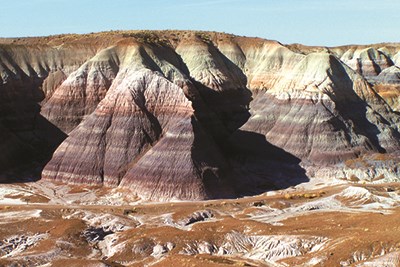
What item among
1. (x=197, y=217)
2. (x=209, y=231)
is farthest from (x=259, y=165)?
(x=209, y=231)

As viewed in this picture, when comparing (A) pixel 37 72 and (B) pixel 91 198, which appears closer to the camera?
(B) pixel 91 198

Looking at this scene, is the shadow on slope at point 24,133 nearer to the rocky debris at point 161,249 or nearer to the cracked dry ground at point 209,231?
the cracked dry ground at point 209,231

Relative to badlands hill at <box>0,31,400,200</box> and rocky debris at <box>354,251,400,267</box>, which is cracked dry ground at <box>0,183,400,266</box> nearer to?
rocky debris at <box>354,251,400,267</box>

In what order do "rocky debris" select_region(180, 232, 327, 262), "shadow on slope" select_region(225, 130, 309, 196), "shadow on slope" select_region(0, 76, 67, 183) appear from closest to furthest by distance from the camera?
"rocky debris" select_region(180, 232, 327, 262) < "shadow on slope" select_region(225, 130, 309, 196) < "shadow on slope" select_region(0, 76, 67, 183)

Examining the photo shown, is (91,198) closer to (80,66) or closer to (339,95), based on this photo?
(80,66)

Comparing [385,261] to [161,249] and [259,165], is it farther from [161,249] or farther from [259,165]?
[259,165]

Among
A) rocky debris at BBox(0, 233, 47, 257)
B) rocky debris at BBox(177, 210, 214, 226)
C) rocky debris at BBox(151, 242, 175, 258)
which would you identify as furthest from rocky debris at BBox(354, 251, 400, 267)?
rocky debris at BBox(0, 233, 47, 257)

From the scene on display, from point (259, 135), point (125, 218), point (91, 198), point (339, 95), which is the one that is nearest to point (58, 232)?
point (125, 218)
